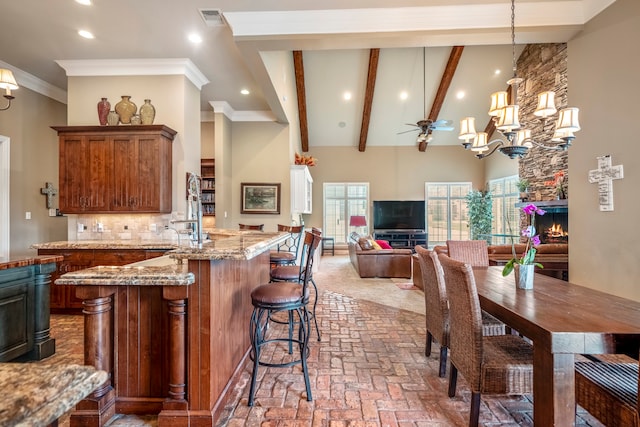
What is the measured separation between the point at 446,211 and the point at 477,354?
31.2 ft

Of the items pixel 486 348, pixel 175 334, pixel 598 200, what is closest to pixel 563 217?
pixel 598 200

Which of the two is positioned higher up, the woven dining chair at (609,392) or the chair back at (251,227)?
the chair back at (251,227)

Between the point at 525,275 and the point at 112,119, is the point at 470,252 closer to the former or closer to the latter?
the point at 525,275

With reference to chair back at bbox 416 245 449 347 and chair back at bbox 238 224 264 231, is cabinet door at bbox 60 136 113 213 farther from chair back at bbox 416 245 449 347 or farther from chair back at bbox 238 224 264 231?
chair back at bbox 416 245 449 347

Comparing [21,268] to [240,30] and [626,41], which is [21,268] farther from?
[626,41]

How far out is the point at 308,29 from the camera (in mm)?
3477

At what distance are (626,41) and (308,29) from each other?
10.7ft

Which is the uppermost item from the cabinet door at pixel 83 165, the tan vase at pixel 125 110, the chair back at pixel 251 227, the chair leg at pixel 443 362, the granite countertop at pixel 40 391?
the tan vase at pixel 125 110

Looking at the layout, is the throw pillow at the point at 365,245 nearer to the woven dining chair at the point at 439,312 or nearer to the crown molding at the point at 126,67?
the woven dining chair at the point at 439,312

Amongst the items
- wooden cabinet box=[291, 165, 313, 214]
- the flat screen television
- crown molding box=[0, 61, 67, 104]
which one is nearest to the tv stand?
the flat screen television

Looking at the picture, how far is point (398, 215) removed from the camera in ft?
33.9

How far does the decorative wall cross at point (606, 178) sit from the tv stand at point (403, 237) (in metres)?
6.70

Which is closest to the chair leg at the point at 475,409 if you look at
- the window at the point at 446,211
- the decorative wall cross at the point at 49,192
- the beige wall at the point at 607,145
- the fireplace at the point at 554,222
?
the beige wall at the point at 607,145

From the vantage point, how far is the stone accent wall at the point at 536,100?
6258mm
